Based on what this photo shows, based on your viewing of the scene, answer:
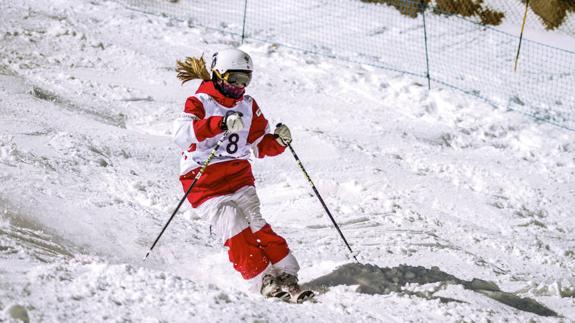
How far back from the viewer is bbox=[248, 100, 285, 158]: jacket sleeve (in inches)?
199

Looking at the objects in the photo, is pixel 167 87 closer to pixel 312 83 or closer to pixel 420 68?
pixel 312 83

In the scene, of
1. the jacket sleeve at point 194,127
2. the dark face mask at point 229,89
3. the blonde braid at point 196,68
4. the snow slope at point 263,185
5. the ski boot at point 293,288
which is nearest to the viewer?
the snow slope at point 263,185

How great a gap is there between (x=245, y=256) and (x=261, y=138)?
0.93 metres

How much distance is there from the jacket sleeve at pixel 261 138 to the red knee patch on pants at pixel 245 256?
0.70 m

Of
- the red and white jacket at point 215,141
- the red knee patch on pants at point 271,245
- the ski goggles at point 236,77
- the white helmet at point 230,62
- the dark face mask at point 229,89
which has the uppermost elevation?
the white helmet at point 230,62

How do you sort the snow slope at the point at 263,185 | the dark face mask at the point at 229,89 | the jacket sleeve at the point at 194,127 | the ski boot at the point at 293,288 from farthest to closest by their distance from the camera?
the dark face mask at the point at 229,89, the jacket sleeve at the point at 194,127, the ski boot at the point at 293,288, the snow slope at the point at 263,185

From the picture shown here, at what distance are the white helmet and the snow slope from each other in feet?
4.56

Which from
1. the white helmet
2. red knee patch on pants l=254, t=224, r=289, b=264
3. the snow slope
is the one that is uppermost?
the white helmet

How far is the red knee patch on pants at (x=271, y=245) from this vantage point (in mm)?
4719

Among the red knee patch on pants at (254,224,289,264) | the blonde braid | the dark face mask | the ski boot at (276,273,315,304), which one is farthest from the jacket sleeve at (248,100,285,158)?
the ski boot at (276,273,315,304)

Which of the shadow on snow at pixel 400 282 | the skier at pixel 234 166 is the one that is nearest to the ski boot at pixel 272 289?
the skier at pixel 234 166

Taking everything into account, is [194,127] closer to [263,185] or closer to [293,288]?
[293,288]

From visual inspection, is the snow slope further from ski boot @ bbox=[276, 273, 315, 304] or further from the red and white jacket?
the red and white jacket

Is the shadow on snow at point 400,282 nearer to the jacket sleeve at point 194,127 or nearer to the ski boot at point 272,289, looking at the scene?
the ski boot at point 272,289
